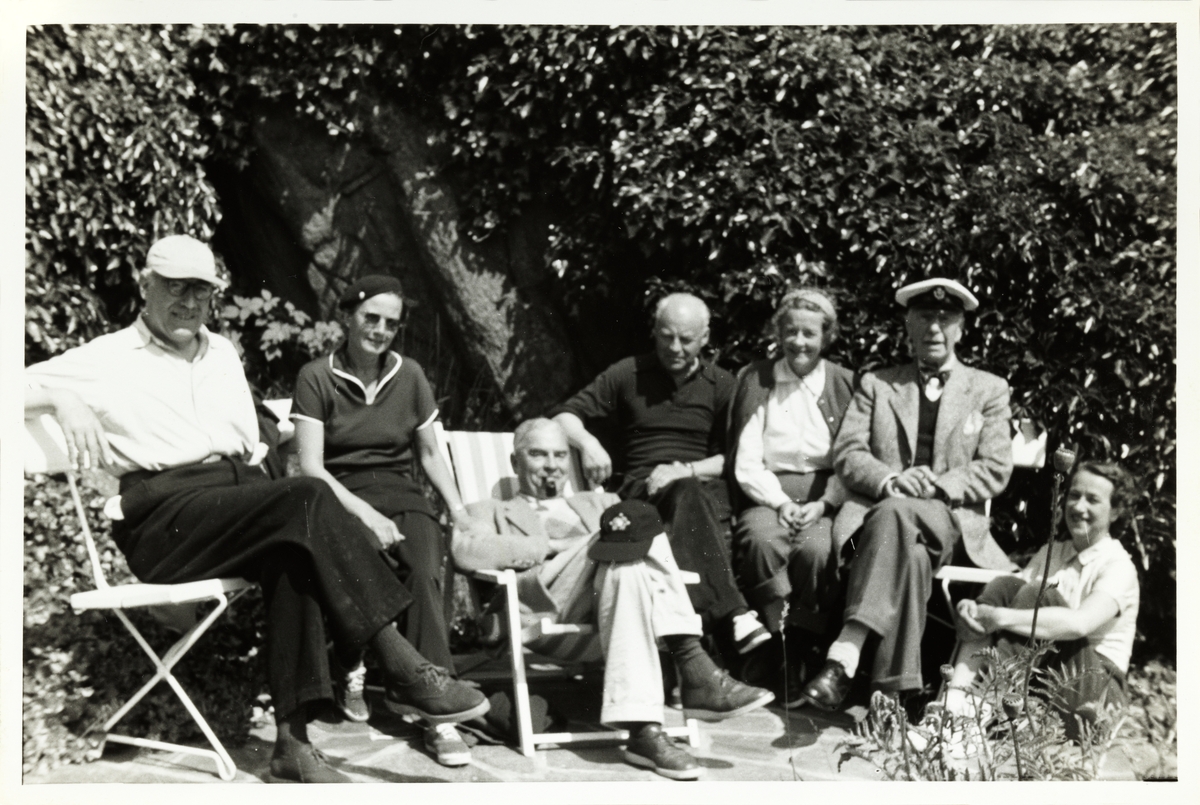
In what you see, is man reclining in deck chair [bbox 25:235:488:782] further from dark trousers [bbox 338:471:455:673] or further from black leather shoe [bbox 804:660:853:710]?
black leather shoe [bbox 804:660:853:710]

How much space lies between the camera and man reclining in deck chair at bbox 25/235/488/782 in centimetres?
452

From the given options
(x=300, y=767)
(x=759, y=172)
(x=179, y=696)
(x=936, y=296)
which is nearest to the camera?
(x=300, y=767)

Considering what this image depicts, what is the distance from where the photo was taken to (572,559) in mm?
5059

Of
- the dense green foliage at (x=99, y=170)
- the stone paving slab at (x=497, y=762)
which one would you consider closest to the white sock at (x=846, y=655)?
the stone paving slab at (x=497, y=762)

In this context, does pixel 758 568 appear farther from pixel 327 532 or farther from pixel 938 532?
pixel 327 532

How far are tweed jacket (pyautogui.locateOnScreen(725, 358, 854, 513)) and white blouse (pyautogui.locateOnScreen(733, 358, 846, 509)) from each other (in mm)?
29

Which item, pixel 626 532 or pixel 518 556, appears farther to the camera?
pixel 518 556

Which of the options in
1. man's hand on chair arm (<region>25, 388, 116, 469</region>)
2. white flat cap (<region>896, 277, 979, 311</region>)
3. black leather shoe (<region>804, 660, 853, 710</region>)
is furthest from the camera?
white flat cap (<region>896, 277, 979, 311</region>)

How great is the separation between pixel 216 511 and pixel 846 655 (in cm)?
224

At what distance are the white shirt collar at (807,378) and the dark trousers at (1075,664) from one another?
1.09m

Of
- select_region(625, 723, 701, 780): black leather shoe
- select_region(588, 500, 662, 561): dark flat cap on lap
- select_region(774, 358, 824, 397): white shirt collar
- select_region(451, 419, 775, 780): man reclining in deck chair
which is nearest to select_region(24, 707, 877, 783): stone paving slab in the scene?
select_region(625, 723, 701, 780): black leather shoe

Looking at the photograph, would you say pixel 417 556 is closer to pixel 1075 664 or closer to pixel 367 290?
pixel 367 290

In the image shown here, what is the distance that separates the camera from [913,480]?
5.26 metres

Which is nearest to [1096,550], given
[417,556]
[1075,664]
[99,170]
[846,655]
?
[1075,664]
